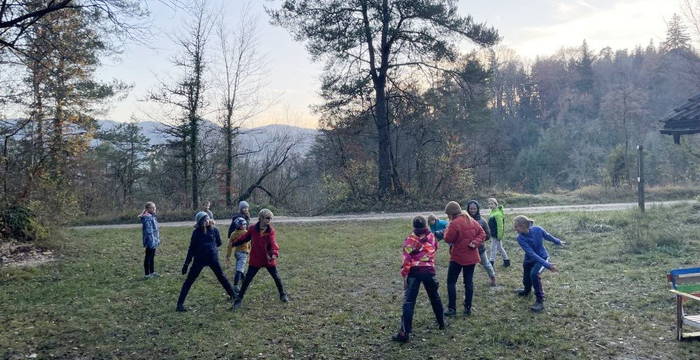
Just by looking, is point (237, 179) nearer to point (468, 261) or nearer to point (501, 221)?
point (501, 221)

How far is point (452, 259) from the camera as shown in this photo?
767cm

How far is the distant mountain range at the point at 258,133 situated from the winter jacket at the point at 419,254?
2312 cm

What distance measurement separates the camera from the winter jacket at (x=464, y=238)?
7461mm

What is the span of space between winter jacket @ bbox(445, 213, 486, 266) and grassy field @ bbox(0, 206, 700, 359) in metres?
0.97

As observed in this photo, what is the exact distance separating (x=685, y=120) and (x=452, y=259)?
6356mm

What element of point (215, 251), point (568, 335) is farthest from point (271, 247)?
point (568, 335)

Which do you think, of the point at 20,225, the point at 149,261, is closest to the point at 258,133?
the point at 20,225

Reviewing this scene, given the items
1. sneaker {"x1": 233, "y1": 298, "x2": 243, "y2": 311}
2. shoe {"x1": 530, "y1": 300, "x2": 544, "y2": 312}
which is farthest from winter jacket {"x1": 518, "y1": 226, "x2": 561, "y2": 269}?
sneaker {"x1": 233, "y1": 298, "x2": 243, "y2": 311}

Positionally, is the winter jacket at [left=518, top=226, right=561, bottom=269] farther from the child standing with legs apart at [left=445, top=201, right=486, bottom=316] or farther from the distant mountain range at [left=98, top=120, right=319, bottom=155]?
the distant mountain range at [left=98, top=120, right=319, bottom=155]

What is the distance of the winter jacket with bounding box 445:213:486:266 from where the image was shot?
294 inches

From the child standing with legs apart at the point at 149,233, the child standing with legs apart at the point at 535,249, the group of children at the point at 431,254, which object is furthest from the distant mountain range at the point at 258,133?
the child standing with legs apart at the point at 535,249

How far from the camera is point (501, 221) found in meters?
10.7

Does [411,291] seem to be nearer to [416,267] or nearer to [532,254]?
[416,267]

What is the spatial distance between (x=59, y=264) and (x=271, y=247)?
7376 mm
